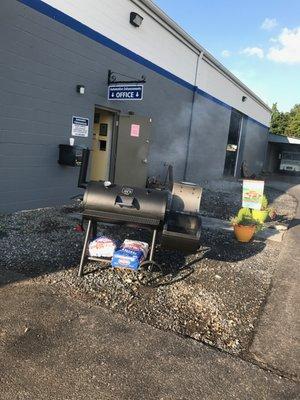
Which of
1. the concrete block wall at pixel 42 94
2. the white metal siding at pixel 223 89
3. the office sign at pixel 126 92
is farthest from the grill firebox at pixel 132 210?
the white metal siding at pixel 223 89

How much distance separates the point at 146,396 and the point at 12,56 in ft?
19.1

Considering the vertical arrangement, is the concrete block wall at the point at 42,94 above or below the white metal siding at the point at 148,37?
below

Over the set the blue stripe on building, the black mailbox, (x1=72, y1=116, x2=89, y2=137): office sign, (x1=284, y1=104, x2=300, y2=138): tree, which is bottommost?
the black mailbox

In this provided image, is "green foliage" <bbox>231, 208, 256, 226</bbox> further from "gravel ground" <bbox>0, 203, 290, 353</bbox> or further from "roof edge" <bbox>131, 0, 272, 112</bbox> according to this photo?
"roof edge" <bbox>131, 0, 272, 112</bbox>

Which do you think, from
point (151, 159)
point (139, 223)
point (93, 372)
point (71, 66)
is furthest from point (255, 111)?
point (93, 372)

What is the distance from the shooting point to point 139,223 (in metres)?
4.33

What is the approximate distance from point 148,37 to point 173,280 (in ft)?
25.9

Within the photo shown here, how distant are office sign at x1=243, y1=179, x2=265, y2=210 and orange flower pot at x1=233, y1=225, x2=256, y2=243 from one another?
32.6 inches

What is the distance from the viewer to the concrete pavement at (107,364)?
259 centimetres

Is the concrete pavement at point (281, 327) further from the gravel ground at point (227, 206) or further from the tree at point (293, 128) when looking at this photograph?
the tree at point (293, 128)

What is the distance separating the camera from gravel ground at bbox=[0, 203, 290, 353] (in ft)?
11.9

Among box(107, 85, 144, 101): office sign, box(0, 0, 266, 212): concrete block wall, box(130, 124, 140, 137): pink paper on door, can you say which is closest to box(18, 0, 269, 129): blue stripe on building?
box(0, 0, 266, 212): concrete block wall

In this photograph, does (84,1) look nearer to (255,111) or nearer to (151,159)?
(151,159)

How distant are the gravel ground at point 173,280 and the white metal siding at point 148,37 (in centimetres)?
442
